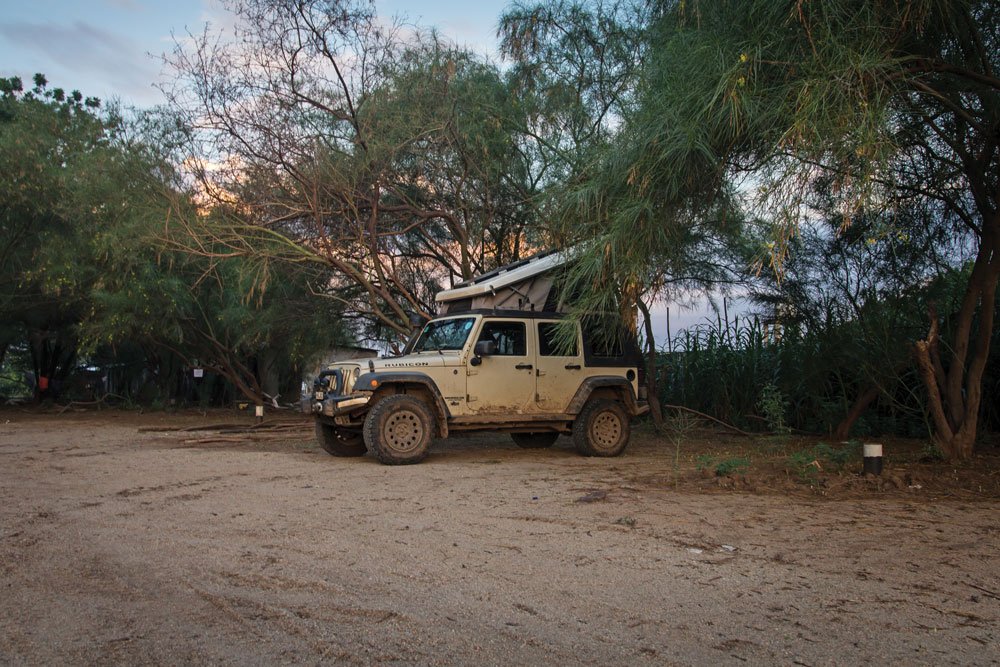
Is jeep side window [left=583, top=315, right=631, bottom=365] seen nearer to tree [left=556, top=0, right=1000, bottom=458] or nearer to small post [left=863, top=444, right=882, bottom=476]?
tree [left=556, top=0, right=1000, bottom=458]

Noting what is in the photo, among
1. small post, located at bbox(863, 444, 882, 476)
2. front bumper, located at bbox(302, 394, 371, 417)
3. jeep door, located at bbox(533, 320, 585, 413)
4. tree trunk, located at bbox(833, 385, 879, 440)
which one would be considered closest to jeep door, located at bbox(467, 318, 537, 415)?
jeep door, located at bbox(533, 320, 585, 413)

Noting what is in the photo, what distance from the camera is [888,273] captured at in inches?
478

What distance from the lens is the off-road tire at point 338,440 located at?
11.5m

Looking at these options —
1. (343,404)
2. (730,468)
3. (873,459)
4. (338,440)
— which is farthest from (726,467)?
(338,440)

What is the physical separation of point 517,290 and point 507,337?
869 mm

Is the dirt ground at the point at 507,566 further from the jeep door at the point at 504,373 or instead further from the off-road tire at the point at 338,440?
the off-road tire at the point at 338,440

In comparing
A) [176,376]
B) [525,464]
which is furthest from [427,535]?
[176,376]

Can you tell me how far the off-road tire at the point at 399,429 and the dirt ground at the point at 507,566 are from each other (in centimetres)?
61

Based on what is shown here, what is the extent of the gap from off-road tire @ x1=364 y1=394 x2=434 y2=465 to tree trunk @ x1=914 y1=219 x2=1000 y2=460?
5907 mm

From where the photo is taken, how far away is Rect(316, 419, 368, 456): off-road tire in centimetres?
1149

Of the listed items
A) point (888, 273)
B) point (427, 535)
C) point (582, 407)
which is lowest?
point (427, 535)

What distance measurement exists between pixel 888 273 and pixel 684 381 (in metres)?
4.62

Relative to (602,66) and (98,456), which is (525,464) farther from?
(602,66)

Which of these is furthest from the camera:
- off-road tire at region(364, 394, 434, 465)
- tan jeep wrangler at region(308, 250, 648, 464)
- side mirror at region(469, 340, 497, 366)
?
side mirror at region(469, 340, 497, 366)
